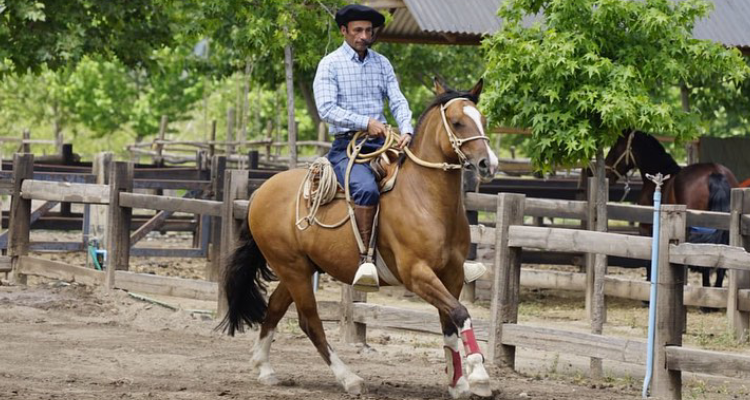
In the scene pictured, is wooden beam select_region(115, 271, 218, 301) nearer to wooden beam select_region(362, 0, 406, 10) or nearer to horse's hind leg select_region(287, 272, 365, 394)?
horse's hind leg select_region(287, 272, 365, 394)

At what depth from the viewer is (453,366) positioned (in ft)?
24.6

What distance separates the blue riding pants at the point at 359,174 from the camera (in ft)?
24.9

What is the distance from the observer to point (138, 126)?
4241cm

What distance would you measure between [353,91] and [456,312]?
6.11 feet

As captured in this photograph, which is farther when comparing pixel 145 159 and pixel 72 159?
pixel 145 159

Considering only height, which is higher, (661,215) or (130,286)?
(661,215)

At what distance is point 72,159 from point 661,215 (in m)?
14.2

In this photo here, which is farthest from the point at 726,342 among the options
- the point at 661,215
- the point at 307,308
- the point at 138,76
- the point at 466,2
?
the point at 138,76

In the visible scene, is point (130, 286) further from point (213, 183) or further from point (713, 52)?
point (713, 52)

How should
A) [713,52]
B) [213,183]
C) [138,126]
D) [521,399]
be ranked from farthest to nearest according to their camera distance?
[138,126] < [213,183] < [713,52] < [521,399]

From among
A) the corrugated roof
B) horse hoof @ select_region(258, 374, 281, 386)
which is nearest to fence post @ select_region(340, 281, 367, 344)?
horse hoof @ select_region(258, 374, 281, 386)

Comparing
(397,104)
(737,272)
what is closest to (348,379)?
(397,104)

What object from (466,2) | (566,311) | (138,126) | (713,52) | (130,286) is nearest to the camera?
(713,52)

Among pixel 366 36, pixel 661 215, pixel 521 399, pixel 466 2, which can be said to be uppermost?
pixel 466 2
